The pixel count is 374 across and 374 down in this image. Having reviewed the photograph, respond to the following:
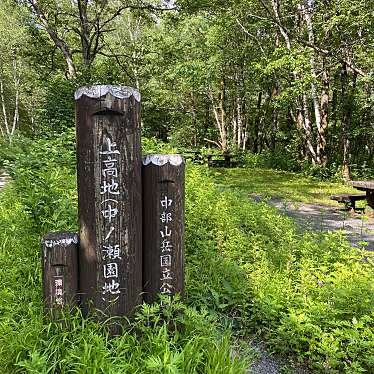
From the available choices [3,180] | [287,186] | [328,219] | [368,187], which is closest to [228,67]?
[287,186]

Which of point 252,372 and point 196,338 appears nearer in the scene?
point 196,338

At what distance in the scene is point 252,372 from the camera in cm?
266

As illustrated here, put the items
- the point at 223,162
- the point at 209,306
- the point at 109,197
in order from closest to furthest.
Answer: the point at 109,197
the point at 209,306
the point at 223,162

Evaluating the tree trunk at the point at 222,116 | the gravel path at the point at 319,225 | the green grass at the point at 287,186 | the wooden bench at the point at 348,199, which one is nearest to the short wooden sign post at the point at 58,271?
the gravel path at the point at 319,225

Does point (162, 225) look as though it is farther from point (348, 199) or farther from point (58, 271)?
point (348, 199)

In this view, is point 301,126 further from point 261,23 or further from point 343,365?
point 343,365

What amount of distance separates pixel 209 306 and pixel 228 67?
747 inches

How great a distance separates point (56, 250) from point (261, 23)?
51.1ft

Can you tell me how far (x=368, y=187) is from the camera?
767cm

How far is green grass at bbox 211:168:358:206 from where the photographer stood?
9.85 m

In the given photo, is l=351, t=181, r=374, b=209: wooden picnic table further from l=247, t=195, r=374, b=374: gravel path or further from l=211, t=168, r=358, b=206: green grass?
l=211, t=168, r=358, b=206: green grass

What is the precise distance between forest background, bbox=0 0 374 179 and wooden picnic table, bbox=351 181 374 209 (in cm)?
365

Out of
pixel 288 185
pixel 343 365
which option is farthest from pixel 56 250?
pixel 288 185

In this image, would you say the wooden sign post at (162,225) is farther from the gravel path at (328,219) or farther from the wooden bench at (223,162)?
the wooden bench at (223,162)
